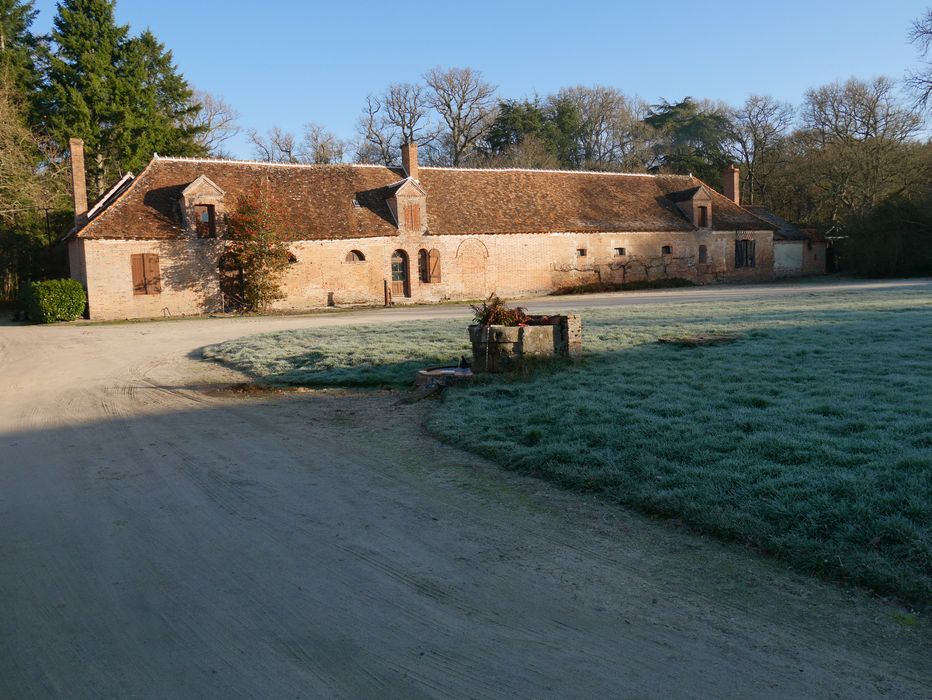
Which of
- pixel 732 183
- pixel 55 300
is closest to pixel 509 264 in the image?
pixel 732 183

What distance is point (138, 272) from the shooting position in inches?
1123

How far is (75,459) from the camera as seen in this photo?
7.03m

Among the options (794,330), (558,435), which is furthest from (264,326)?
(558,435)

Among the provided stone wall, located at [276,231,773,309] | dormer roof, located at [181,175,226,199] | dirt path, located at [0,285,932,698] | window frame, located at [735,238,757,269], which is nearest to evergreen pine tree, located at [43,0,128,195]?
dormer roof, located at [181,175,226,199]

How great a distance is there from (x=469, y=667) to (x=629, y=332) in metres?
11.7

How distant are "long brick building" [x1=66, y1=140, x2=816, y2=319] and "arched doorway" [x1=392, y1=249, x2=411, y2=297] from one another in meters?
0.06

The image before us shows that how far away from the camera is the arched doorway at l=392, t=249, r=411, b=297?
111ft

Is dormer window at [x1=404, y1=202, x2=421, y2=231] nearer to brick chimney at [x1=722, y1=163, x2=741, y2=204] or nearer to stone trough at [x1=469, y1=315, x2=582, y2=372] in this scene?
brick chimney at [x1=722, y1=163, x2=741, y2=204]

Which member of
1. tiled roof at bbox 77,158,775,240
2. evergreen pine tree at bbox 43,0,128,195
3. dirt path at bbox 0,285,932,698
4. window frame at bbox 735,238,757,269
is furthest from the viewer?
window frame at bbox 735,238,757,269

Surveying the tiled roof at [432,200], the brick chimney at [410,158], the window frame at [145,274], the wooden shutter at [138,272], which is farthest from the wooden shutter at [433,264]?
the wooden shutter at [138,272]

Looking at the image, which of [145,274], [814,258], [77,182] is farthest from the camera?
[814,258]

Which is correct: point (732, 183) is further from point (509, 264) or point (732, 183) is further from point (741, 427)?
point (741, 427)

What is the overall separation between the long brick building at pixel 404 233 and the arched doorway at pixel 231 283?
60mm

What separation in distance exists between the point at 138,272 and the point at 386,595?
28030 mm
